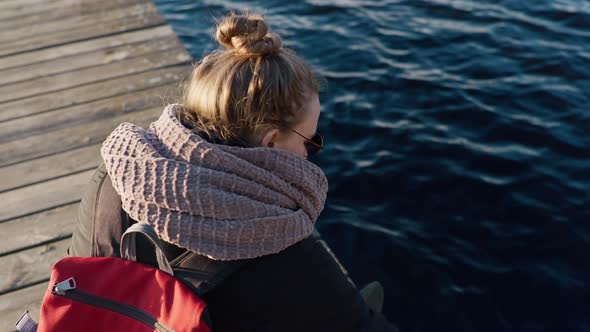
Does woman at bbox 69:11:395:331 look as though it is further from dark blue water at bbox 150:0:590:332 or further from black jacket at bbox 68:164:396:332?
dark blue water at bbox 150:0:590:332

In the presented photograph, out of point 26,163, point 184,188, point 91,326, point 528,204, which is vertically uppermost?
point 184,188

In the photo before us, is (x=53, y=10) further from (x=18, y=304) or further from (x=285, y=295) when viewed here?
(x=285, y=295)

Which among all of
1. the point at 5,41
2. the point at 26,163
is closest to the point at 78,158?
the point at 26,163

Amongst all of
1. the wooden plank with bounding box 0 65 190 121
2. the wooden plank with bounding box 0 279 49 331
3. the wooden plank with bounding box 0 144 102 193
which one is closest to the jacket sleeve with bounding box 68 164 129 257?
the wooden plank with bounding box 0 279 49 331

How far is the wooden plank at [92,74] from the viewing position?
14.6 feet

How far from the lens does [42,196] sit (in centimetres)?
336

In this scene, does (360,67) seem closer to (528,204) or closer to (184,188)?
(528,204)

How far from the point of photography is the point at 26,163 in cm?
368

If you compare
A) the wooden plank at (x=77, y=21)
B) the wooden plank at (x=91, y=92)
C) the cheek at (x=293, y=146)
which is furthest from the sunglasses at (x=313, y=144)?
the wooden plank at (x=77, y=21)

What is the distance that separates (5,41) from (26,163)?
2043 mm

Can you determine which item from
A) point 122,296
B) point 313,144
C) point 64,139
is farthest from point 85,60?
point 122,296

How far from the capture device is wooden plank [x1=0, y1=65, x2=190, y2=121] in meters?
4.23

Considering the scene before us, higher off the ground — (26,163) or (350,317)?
(350,317)

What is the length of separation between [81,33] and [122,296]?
4124 mm
